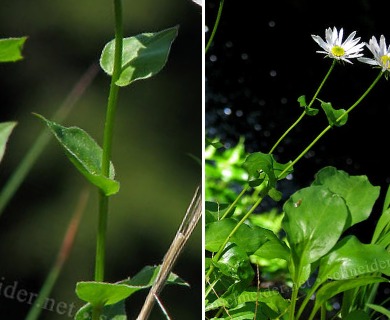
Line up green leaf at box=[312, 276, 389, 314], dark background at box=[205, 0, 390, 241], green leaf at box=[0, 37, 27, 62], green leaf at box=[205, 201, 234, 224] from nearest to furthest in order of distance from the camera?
green leaf at box=[0, 37, 27, 62] → green leaf at box=[312, 276, 389, 314] → green leaf at box=[205, 201, 234, 224] → dark background at box=[205, 0, 390, 241]

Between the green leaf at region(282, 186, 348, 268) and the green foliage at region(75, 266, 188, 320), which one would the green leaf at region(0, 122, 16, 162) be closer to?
the green foliage at region(75, 266, 188, 320)

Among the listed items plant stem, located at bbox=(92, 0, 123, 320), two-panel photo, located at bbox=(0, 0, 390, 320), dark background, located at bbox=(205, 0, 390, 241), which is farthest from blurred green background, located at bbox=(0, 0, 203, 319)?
dark background, located at bbox=(205, 0, 390, 241)

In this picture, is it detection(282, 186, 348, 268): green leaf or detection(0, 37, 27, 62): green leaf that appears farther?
detection(282, 186, 348, 268): green leaf

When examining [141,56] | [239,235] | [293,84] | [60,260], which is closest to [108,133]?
[141,56]

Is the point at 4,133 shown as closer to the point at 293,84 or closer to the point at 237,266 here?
the point at 237,266

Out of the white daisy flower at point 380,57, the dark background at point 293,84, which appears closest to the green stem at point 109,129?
the white daisy flower at point 380,57

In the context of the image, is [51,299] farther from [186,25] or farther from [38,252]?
[186,25]
